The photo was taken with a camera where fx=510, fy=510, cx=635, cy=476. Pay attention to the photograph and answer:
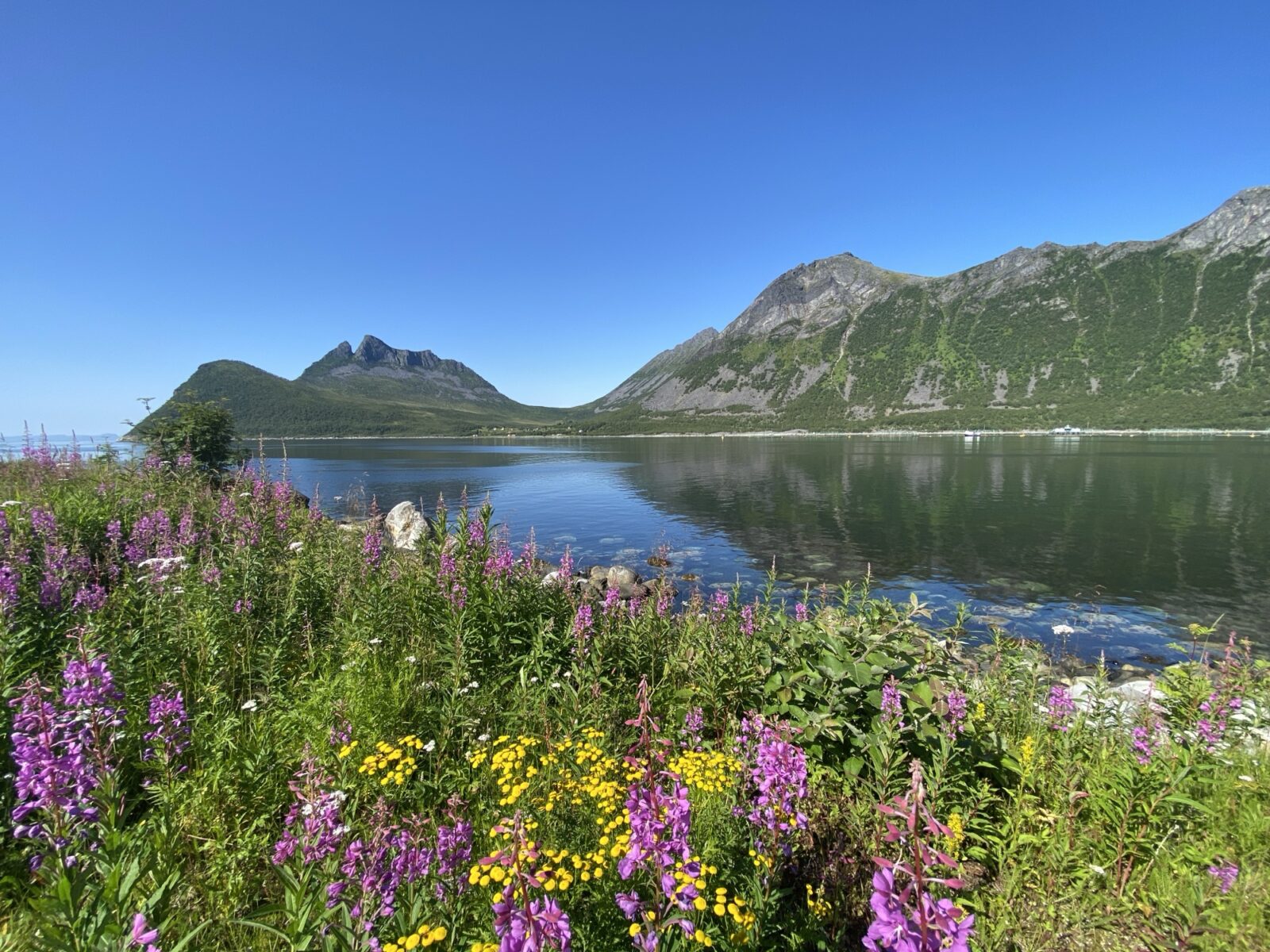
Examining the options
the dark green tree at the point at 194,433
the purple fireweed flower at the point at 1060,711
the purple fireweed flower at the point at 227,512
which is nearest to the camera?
the purple fireweed flower at the point at 1060,711

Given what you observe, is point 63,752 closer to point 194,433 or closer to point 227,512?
point 227,512

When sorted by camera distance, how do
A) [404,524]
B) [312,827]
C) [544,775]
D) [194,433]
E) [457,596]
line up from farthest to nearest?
[404,524] → [194,433] → [457,596] → [544,775] → [312,827]

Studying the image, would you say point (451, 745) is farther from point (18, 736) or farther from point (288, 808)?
point (18, 736)

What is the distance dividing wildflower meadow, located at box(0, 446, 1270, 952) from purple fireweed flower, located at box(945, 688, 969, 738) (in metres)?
0.08

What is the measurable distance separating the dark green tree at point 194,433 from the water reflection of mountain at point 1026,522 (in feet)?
84.0

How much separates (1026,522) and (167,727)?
150 feet

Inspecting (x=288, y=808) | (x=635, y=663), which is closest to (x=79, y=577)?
(x=288, y=808)

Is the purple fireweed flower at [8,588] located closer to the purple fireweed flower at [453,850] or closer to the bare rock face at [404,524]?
the purple fireweed flower at [453,850]

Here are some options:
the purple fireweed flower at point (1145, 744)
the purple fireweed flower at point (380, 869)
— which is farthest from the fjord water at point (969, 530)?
the purple fireweed flower at point (380, 869)

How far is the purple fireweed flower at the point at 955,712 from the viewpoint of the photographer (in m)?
4.86

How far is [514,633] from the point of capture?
7.78 meters

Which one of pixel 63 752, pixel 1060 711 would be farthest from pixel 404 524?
pixel 1060 711

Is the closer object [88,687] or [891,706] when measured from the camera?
[88,687]

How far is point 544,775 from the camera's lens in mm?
5070
